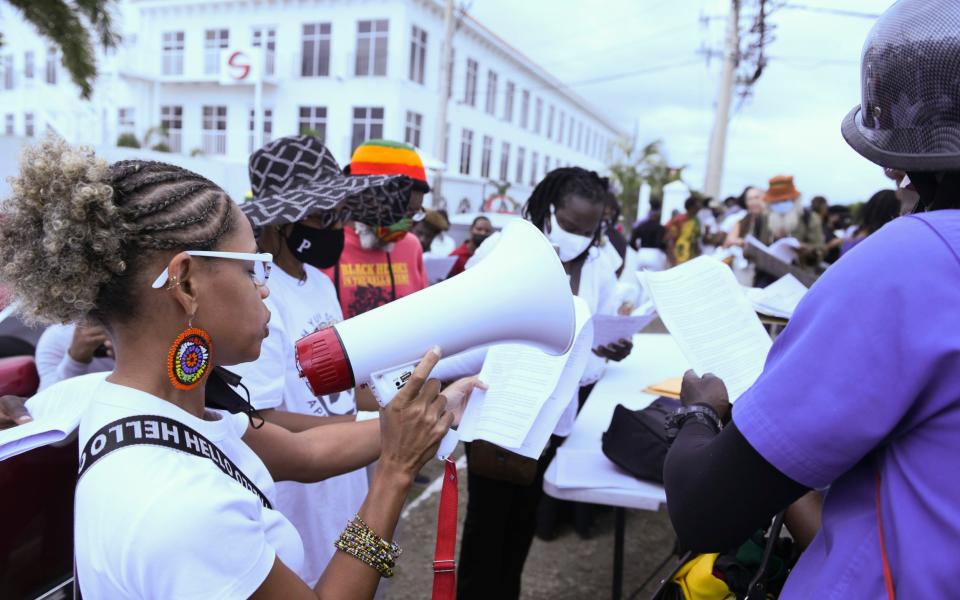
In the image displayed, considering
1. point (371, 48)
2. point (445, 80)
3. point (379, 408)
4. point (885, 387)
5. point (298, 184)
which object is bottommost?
point (379, 408)

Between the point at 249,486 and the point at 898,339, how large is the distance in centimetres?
112

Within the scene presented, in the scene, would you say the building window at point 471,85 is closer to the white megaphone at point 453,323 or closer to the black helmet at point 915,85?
the white megaphone at point 453,323

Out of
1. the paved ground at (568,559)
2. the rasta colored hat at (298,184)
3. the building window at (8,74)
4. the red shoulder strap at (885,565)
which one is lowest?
the paved ground at (568,559)

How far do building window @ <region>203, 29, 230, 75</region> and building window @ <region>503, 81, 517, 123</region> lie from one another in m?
13.5

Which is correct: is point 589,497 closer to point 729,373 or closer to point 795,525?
point 729,373

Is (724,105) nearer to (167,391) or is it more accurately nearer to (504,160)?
(167,391)

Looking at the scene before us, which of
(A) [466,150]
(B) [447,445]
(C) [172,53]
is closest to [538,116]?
(A) [466,150]

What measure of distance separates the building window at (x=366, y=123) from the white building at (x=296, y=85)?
55 mm

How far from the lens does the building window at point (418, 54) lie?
81.7ft

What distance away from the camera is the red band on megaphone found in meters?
1.15

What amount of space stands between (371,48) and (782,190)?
69.3ft

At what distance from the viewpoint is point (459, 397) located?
1634 millimetres

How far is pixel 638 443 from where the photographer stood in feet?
7.11

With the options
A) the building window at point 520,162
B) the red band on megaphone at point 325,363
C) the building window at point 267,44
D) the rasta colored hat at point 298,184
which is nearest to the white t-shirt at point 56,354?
the rasta colored hat at point 298,184
